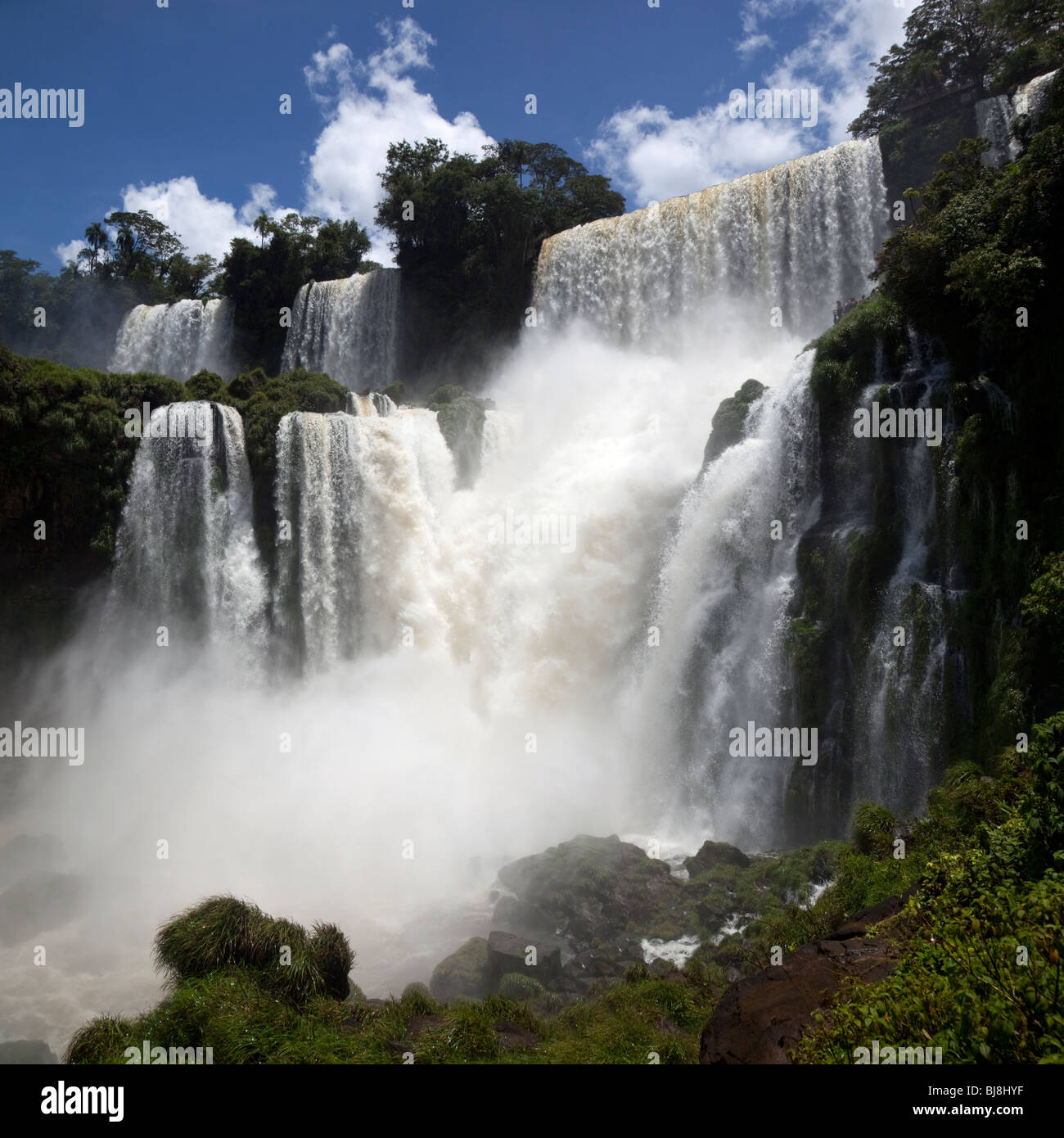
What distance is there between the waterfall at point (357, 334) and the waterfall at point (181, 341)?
4.64m

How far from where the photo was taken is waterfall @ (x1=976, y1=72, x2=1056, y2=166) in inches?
819

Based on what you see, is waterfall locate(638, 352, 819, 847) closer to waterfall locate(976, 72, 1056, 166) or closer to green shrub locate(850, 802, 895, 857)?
green shrub locate(850, 802, 895, 857)

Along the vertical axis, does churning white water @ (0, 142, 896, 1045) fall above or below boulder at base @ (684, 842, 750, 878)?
above

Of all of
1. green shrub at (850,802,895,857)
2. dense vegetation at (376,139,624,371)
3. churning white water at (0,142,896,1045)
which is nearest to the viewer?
green shrub at (850,802,895,857)

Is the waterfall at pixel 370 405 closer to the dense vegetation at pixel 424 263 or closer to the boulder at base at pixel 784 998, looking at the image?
the dense vegetation at pixel 424 263

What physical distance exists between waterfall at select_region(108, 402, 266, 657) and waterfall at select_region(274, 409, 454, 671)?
139cm

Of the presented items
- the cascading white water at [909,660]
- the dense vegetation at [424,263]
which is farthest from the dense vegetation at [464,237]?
the cascading white water at [909,660]

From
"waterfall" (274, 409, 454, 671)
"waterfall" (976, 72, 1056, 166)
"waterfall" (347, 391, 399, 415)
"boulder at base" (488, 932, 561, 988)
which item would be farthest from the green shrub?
"waterfall" (976, 72, 1056, 166)

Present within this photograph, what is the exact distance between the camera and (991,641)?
11.3 m

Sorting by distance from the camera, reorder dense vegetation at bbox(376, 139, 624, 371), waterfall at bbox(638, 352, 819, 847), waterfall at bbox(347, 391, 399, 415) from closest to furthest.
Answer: waterfall at bbox(638, 352, 819, 847) < waterfall at bbox(347, 391, 399, 415) < dense vegetation at bbox(376, 139, 624, 371)

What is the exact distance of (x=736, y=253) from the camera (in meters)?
26.1

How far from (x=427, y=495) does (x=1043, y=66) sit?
22.1 metres

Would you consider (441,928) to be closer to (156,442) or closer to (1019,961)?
(1019,961)
